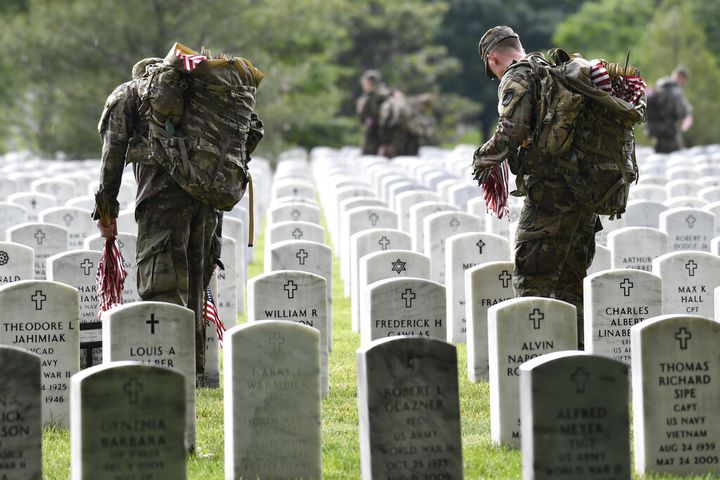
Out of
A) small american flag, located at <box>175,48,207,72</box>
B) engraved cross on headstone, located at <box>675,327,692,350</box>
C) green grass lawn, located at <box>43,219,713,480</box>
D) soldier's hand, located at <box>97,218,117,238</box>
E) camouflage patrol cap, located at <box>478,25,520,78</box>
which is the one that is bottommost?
green grass lawn, located at <box>43,219,713,480</box>

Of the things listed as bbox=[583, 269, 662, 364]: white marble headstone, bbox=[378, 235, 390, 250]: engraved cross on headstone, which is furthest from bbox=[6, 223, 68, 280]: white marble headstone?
bbox=[583, 269, 662, 364]: white marble headstone

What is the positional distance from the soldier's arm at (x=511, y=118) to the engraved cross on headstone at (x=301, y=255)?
2.58m

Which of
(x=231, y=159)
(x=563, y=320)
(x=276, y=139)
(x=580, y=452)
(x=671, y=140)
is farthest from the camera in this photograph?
(x=276, y=139)

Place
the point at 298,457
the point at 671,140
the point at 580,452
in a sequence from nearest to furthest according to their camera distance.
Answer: the point at 580,452, the point at 298,457, the point at 671,140

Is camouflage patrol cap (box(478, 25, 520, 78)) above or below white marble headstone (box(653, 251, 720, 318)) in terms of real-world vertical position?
above

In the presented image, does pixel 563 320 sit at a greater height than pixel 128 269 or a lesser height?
lesser

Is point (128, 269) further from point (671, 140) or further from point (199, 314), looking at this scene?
point (671, 140)

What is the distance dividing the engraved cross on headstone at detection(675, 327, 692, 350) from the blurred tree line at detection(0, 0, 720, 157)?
24522 mm

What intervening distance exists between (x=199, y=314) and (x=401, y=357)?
2.65 metres

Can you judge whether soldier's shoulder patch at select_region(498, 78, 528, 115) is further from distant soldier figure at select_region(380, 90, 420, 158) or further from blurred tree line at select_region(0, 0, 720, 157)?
blurred tree line at select_region(0, 0, 720, 157)

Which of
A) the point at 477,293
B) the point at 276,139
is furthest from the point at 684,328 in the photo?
the point at 276,139

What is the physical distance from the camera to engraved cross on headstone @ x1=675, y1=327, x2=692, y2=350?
692cm

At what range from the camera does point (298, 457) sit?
6.90 m

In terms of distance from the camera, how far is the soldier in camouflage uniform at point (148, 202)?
334 inches
